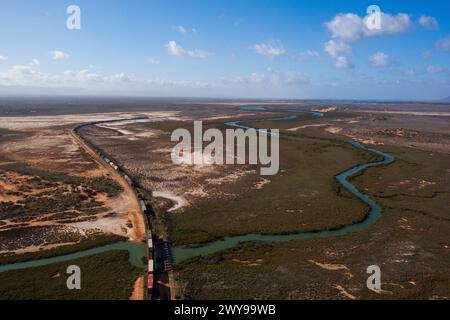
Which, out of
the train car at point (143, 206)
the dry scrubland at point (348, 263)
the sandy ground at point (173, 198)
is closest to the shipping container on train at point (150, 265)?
the dry scrubland at point (348, 263)

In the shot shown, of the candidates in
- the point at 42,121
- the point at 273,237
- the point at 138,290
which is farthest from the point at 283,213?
the point at 42,121

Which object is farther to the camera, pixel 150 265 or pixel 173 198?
pixel 173 198

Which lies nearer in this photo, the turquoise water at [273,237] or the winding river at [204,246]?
the winding river at [204,246]

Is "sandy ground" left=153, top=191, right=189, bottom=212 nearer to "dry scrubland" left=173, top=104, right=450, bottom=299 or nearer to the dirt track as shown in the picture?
the dirt track

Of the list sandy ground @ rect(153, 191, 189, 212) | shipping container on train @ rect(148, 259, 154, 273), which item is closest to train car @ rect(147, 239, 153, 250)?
shipping container on train @ rect(148, 259, 154, 273)

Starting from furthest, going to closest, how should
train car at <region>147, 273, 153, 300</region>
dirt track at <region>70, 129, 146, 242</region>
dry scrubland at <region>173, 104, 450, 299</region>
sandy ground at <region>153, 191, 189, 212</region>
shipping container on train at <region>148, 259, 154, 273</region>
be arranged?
sandy ground at <region>153, 191, 189, 212</region> < dirt track at <region>70, 129, 146, 242</region> < shipping container on train at <region>148, 259, 154, 273</region> < dry scrubland at <region>173, 104, 450, 299</region> < train car at <region>147, 273, 153, 300</region>

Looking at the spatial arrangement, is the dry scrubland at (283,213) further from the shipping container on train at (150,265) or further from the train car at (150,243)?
the train car at (150,243)

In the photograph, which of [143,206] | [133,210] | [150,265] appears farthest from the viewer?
[133,210]

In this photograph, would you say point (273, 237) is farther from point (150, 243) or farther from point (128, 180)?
point (128, 180)

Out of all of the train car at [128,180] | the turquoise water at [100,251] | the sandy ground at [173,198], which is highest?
the train car at [128,180]
